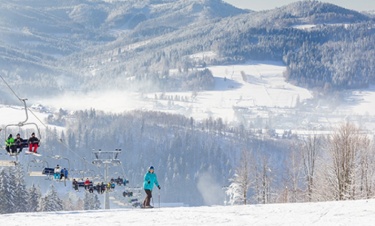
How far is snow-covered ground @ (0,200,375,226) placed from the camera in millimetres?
25891

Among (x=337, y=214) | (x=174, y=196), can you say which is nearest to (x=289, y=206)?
(x=337, y=214)

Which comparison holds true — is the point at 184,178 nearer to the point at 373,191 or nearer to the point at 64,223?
the point at 373,191

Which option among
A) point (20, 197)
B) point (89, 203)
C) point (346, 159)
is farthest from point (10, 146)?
point (89, 203)

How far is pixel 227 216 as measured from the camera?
92.1ft

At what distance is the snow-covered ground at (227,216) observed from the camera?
84.9 ft

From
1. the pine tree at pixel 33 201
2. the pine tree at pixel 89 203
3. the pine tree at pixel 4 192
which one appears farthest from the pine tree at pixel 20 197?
the pine tree at pixel 89 203

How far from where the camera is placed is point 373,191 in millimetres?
51406

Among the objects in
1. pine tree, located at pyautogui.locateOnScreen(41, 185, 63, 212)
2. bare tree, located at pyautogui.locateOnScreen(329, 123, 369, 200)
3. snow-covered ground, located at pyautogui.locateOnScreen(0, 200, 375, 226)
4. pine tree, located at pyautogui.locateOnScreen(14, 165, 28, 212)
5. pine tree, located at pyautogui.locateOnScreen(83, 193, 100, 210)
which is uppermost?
snow-covered ground, located at pyautogui.locateOnScreen(0, 200, 375, 226)

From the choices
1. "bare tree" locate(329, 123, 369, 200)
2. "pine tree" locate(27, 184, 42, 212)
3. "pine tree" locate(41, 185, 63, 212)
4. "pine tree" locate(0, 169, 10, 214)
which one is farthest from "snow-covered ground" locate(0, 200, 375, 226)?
"pine tree" locate(41, 185, 63, 212)

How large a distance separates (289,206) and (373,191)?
23044 mm

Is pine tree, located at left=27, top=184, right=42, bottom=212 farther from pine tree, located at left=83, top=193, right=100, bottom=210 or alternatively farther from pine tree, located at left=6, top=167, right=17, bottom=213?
pine tree, located at left=83, top=193, right=100, bottom=210

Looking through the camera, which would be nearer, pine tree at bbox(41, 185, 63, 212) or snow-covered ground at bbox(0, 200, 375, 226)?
snow-covered ground at bbox(0, 200, 375, 226)

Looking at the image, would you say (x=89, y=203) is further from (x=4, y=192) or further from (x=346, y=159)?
(x=346, y=159)

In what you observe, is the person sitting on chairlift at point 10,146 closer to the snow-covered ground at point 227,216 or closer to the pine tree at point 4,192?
the snow-covered ground at point 227,216
